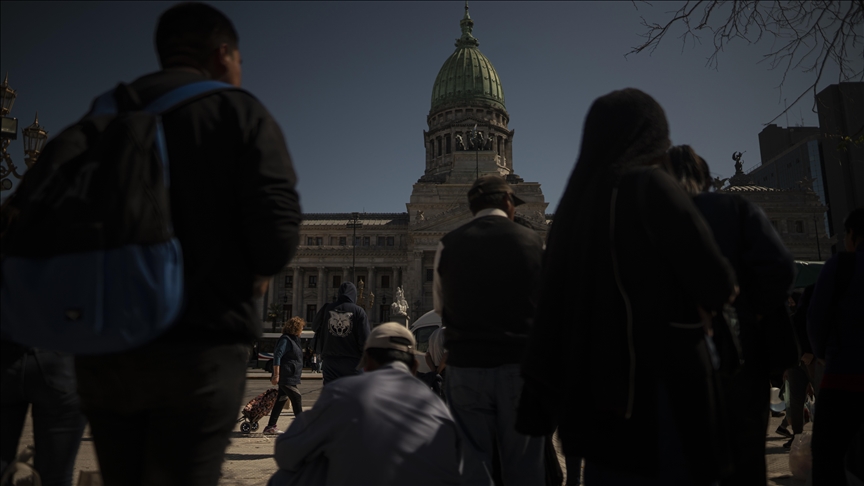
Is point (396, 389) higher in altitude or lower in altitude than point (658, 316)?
lower

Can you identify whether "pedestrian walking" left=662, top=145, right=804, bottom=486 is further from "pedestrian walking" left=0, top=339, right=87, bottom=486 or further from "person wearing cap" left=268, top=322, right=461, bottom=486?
"pedestrian walking" left=0, top=339, right=87, bottom=486

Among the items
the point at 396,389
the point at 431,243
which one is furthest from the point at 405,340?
the point at 431,243

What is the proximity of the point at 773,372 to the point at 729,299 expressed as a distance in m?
1.04

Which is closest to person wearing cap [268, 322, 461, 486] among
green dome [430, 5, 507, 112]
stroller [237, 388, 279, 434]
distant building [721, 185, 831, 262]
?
stroller [237, 388, 279, 434]

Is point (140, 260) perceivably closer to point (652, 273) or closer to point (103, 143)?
point (103, 143)

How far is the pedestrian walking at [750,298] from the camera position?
3012 millimetres

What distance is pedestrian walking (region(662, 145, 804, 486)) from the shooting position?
9.88ft

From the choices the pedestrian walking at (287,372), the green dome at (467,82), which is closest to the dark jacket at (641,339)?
the pedestrian walking at (287,372)

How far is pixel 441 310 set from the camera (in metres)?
4.45

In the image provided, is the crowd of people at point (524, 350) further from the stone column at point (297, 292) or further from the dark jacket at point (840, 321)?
the stone column at point (297, 292)

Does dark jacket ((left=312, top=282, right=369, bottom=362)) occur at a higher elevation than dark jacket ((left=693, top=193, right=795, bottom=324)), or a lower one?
lower

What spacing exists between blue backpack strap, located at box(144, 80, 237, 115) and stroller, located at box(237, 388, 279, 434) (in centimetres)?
856

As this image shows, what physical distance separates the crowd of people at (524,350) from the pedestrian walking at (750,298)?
11 millimetres

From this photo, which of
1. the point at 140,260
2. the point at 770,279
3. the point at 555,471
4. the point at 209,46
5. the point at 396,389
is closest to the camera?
the point at 140,260
